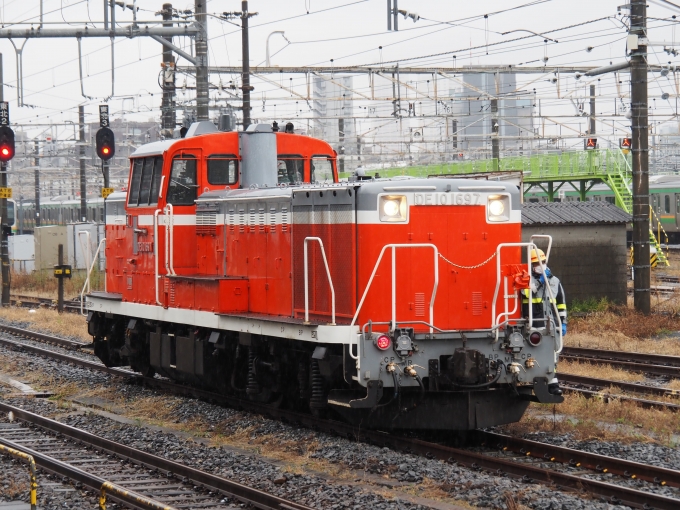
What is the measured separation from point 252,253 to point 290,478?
408 cm

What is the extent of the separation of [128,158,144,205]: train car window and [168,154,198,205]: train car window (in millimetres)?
1005

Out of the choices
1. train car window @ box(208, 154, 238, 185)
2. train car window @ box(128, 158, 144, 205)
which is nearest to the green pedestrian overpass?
train car window @ box(128, 158, 144, 205)

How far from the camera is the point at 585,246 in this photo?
788 inches

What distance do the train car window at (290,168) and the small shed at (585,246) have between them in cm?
767

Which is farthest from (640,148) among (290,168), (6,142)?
(6,142)

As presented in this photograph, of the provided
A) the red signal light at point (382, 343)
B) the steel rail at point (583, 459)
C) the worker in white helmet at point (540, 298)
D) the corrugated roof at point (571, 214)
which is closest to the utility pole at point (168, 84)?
the corrugated roof at point (571, 214)

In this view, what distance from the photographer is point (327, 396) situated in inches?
409

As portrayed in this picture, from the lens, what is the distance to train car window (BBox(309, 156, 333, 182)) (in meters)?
13.0

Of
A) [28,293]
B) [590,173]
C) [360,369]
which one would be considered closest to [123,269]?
[360,369]

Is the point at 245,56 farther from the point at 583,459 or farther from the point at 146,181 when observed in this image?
the point at 583,459

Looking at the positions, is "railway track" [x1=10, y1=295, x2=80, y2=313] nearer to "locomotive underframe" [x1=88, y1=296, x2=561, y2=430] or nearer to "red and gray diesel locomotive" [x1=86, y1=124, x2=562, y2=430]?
"red and gray diesel locomotive" [x1=86, y1=124, x2=562, y2=430]

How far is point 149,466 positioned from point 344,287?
2.63 meters

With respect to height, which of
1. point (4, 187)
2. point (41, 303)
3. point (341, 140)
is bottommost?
point (41, 303)

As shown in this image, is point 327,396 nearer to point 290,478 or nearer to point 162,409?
point 290,478
